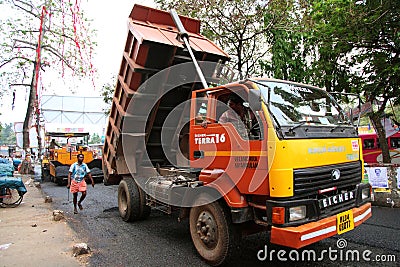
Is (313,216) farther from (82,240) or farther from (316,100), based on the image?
(82,240)

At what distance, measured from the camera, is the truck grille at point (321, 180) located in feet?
10.9

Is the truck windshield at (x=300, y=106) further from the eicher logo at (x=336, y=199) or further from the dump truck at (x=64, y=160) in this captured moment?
the dump truck at (x=64, y=160)

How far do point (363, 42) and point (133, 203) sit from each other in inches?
286

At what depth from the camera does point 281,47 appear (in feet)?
32.7

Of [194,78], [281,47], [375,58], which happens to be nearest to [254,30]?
[281,47]

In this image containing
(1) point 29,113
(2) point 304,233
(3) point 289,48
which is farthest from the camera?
(1) point 29,113

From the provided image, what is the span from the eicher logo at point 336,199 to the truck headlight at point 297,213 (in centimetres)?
27

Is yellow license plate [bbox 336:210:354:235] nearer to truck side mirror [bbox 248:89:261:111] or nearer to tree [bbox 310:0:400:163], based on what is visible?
truck side mirror [bbox 248:89:261:111]

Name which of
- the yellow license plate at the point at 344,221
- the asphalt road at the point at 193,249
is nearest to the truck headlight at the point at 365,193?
the yellow license plate at the point at 344,221

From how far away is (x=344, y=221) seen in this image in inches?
140

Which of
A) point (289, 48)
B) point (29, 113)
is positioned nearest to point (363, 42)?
point (289, 48)

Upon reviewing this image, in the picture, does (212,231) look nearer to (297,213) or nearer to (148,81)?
(297,213)

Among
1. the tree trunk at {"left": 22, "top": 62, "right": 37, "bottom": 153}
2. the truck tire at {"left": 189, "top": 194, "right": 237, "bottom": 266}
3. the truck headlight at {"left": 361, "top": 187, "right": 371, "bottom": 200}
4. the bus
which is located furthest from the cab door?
the tree trunk at {"left": 22, "top": 62, "right": 37, "bottom": 153}

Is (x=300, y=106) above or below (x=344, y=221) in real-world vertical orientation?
above
